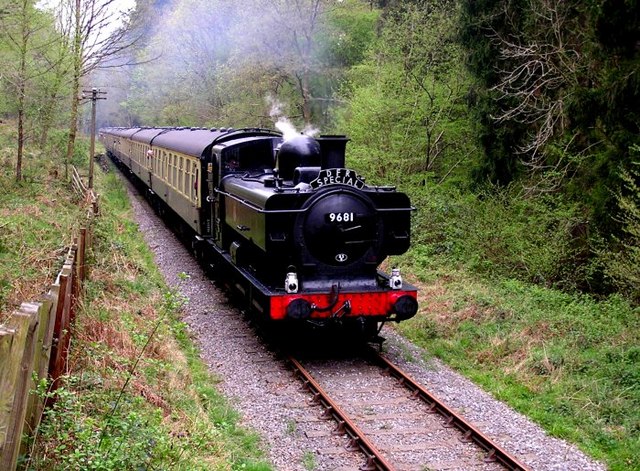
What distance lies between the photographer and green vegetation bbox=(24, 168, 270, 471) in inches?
192

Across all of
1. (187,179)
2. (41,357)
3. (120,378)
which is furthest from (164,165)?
(41,357)

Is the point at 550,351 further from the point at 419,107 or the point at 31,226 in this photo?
the point at 419,107

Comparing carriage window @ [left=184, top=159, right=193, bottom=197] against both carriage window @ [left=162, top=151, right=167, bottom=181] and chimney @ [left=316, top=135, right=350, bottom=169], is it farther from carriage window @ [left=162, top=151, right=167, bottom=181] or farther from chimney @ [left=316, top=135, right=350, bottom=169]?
chimney @ [left=316, top=135, right=350, bottom=169]

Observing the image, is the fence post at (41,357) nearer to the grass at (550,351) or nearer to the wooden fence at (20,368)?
the wooden fence at (20,368)

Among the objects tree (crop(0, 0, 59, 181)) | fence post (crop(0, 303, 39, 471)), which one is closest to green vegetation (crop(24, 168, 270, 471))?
fence post (crop(0, 303, 39, 471))

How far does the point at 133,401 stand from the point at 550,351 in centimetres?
580

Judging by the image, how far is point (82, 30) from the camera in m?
22.7

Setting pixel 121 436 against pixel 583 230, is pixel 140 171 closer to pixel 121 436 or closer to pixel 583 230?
pixel 583 230

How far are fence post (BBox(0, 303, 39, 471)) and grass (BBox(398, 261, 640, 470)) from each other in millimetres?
5537

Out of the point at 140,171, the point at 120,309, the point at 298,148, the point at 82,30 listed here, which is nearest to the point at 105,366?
the point at 120,309

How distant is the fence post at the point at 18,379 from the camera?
328 cm

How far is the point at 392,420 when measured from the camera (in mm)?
7641

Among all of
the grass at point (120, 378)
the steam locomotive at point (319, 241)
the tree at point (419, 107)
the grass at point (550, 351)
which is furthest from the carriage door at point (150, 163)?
the grass at point (550, 351)

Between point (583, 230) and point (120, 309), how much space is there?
9.25 meters
